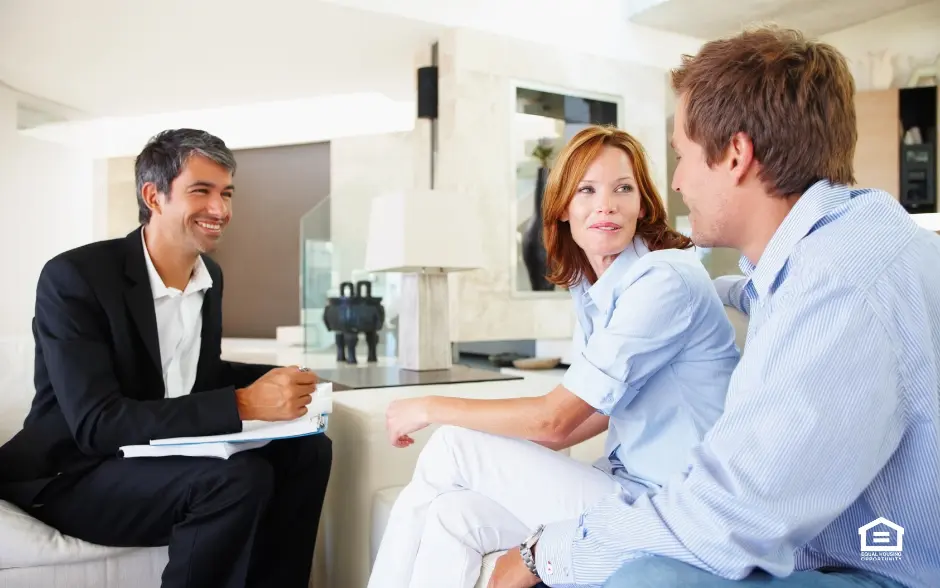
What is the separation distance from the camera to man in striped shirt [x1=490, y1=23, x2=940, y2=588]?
0.71 metres

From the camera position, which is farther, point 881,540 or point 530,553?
point 530,553

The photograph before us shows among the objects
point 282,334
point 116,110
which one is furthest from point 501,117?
point 282,334

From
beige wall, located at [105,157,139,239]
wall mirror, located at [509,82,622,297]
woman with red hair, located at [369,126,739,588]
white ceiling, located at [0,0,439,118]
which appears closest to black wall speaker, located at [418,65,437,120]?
white ceiling, located at [0,0,439,118]

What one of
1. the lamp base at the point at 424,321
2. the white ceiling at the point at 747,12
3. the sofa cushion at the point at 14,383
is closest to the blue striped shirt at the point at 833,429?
the lamp base at the point at 424,321

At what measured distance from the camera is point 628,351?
3.75ft

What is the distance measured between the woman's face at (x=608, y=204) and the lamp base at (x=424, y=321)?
123cm

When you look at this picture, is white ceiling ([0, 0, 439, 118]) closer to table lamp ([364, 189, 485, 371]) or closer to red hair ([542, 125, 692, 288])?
table lamp ([364, 189, 485, 371])

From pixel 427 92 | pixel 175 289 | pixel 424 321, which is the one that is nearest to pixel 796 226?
pixel 175 289

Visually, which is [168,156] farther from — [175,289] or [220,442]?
[220,442]

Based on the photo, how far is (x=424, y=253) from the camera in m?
2.49

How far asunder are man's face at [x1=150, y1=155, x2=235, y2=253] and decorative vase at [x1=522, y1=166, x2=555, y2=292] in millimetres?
2596

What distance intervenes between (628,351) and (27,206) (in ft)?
15.8

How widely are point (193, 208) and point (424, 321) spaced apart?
1.03 metres

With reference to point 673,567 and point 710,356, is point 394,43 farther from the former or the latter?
point 673,567
